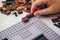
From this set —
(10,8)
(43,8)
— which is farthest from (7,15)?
(43,8)

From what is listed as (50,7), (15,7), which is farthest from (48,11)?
(15,7)

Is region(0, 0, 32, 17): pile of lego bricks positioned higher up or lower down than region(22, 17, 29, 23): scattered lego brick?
higher up

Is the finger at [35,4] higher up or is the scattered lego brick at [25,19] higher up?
the finger at [35,4]

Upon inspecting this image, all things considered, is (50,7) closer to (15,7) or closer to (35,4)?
(35,4)

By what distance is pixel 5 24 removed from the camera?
62 cm

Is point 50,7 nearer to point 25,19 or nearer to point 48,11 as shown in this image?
point 48,11

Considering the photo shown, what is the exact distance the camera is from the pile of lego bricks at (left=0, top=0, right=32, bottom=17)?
673 mm

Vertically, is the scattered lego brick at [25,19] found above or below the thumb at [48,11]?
below

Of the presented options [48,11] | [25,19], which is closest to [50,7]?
[48,11]

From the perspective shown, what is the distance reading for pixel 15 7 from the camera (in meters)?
0.68

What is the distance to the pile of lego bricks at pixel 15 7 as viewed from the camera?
0.67 meters

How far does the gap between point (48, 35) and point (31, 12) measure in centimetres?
15

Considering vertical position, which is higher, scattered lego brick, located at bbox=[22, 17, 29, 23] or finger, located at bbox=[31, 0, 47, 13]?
finger, located at bbox=[31, 0, 47, 13]

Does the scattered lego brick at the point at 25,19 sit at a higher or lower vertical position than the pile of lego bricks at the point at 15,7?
lower
